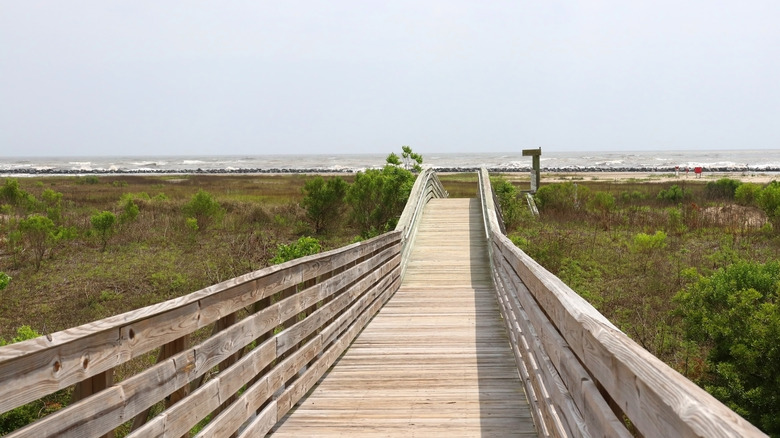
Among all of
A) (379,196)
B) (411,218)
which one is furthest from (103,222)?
(411,218)

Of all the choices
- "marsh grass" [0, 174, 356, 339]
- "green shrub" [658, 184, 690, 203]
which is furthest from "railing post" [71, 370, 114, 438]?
"green shrub" [658, 184, 690, 203]

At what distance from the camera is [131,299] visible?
12992 millimetres

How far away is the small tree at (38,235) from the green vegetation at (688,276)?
11423 mm

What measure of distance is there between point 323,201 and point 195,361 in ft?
62.7

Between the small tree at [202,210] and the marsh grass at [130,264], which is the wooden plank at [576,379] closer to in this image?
the marsh grass at [130,264]

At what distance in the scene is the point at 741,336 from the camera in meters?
6.63

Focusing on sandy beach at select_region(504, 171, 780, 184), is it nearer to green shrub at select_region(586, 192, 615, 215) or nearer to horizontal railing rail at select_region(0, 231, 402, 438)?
green shrub at select_region(586, 192, 615, 215)

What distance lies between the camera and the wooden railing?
5.38 ft

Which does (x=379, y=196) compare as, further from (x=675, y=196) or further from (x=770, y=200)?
(x=675, y=196)

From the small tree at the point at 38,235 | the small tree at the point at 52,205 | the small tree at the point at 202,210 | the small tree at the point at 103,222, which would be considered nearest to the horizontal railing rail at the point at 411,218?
the small tree at the point at 202,210

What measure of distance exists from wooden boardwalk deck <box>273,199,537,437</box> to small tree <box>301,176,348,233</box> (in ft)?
37.9

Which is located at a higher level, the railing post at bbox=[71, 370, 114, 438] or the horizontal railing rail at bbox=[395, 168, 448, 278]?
the railing post at bbox=[71, 370, 114, 438]

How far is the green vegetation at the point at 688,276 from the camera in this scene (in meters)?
6.39

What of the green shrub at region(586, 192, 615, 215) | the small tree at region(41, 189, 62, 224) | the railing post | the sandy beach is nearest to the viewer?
the railing post
